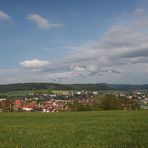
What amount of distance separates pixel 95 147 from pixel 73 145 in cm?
124

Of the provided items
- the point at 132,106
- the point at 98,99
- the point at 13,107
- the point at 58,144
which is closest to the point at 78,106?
the point at 98,99

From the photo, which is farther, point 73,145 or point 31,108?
point 31,108

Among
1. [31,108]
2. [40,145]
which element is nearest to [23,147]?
[40,145]

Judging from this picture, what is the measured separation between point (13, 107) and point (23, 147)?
99.6 m

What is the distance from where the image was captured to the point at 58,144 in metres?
16.4

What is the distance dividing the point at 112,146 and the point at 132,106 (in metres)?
93.0

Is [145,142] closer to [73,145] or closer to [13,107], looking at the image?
[73,145]

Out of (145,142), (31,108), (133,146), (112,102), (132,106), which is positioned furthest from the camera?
(31,108)

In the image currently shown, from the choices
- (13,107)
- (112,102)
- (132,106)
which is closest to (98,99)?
(112,102)

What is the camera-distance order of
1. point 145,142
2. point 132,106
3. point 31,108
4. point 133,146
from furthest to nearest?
point 31,108
point 132,106
point 145,142
point 133,146

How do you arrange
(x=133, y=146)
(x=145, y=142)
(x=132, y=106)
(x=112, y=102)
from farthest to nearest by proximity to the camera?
(x=132, y=106)
(x=112, y=102)
(x=145, y=142)
(x=133, y=146)

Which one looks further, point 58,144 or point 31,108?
point 31,108

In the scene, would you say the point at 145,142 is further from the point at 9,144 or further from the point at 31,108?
the point at 31,108

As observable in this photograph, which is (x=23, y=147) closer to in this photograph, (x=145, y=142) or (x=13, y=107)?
(x=145, y=142)
